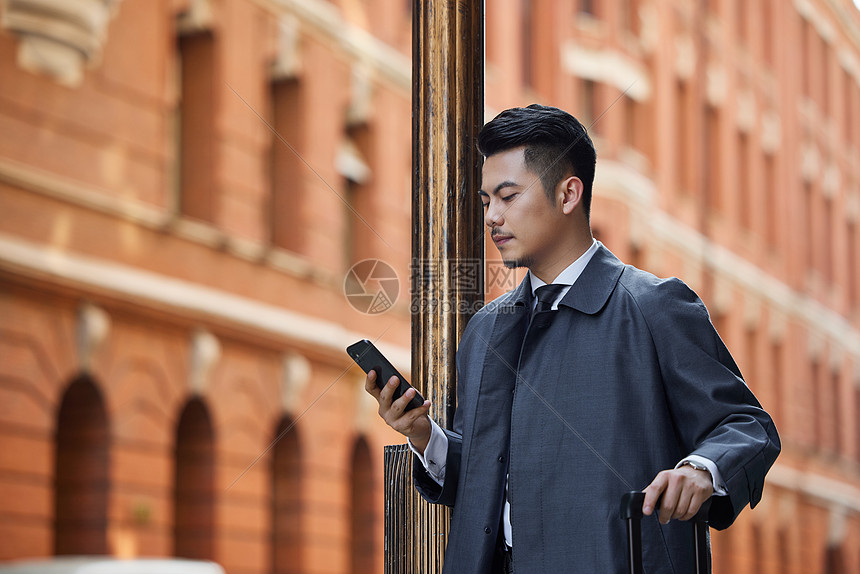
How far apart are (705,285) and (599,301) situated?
19357 millimetres

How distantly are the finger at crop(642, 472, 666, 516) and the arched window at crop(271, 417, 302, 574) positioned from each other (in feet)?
33.8

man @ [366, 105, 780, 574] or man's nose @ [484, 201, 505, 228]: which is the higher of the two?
man's nose @ [484, 201, 505, 228]

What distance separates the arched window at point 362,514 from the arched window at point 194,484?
7.81 feet

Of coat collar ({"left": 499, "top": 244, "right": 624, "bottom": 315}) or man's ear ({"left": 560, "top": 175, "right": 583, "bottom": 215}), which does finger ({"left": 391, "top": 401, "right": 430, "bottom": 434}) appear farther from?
man's ear ({"left": 560, "top": 175, "right": 583, "bottom": 215})

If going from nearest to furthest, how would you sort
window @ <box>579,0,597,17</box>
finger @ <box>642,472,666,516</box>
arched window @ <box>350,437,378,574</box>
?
1. finger @ <box>642,472,666,516</box>
2. arched window @ <box>350,437,378,574</box>
3. window @ <box>579,0,597,17</box>

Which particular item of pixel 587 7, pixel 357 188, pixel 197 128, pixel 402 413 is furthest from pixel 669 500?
pixel 587 7

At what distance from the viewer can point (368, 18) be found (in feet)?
43.3

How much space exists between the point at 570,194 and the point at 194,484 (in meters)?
9.09

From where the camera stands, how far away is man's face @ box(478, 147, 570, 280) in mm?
2090

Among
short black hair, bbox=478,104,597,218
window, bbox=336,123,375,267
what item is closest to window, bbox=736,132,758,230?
window, bbox=336,123,375,267

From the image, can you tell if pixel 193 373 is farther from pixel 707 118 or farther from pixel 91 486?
pixel 707 118

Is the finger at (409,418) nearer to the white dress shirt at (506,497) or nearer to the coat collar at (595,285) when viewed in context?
the white dress shirt at (506,497)

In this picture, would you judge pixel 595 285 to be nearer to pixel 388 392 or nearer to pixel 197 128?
pixel 388 392

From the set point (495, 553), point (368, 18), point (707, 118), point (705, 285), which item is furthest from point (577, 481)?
point (707, 118)
